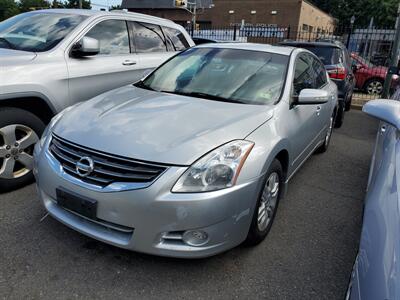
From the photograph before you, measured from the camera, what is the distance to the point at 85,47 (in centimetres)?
380

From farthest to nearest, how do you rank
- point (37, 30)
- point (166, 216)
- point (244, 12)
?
point (244, 12)
point (37, 30)
point (166, 216)

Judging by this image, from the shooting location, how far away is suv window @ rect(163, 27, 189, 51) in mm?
5484

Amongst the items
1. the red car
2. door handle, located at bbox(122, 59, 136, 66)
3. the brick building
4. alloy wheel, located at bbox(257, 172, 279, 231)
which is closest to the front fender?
alloy wheel, located at bbox(257, 172, 279, 231)

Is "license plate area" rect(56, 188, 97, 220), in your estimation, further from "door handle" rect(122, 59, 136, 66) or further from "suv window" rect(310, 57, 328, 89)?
"suv window" rect(310, 57, 328, 89)

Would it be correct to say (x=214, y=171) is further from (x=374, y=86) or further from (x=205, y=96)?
(x=374, y=86)

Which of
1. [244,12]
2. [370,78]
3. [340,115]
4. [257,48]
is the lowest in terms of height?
[340,115]

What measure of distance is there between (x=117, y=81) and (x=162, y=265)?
2719mm

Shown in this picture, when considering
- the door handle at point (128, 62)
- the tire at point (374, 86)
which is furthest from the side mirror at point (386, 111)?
the tire at point (374, 86)

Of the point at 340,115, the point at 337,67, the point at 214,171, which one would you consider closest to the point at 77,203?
the point at 214,171

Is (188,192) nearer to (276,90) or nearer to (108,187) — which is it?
(108,187)

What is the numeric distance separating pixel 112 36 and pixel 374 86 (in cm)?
942

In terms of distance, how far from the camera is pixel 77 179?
91.9 inches

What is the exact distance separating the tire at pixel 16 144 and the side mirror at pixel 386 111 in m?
3.02

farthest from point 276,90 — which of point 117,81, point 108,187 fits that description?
point 117,81
